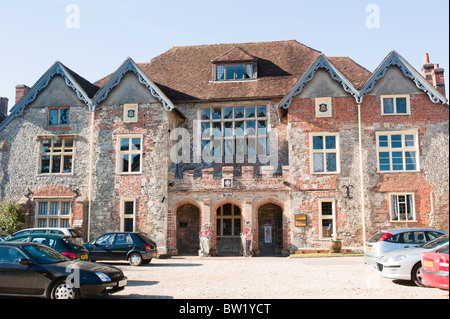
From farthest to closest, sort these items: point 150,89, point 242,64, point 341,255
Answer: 1. point 242,64
2. point 150,89
3. point 341,255

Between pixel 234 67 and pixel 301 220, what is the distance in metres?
10.8

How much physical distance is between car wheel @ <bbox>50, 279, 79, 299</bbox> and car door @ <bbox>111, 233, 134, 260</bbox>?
29.1ft

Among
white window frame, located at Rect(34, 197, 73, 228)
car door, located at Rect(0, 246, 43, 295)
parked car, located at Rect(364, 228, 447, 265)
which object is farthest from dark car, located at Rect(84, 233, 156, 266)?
parked car, located at Rect(364, 228, 447, 265)

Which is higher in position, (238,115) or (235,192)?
(238,115)

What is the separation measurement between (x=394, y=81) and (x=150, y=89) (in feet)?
45.3

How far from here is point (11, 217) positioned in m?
23.6

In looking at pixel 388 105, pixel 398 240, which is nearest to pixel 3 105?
pixel 388 105

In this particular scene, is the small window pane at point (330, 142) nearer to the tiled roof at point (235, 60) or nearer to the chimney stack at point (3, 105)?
the tiled roof at point (235, 60)

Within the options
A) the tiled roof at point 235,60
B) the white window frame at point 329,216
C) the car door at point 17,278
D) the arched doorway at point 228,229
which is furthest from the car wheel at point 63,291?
the tiled roof at point 235,60

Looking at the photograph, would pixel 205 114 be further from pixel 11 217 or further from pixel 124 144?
pixel 11 217
